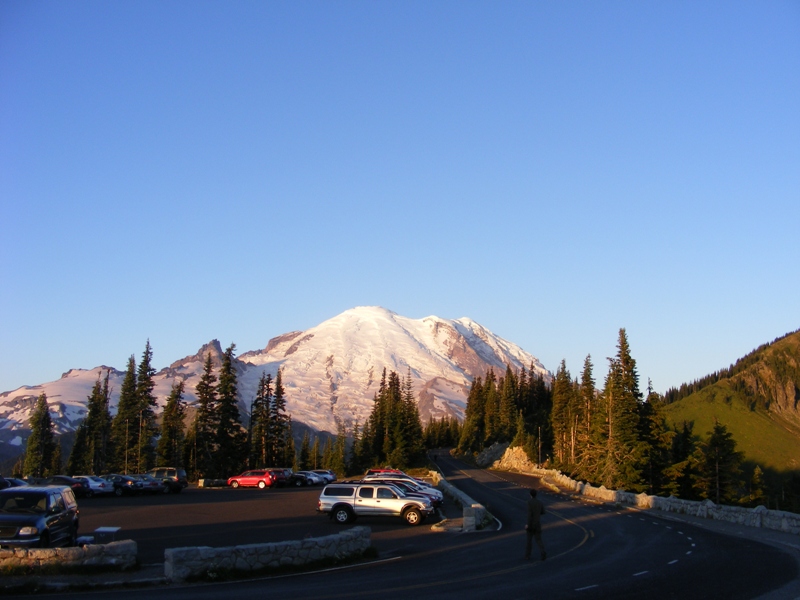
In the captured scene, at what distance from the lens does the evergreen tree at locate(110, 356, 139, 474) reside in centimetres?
Answer: 7686

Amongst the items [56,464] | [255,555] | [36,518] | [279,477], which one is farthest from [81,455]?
[255,555]

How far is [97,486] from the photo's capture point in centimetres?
4544

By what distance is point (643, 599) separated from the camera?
12.8 meters

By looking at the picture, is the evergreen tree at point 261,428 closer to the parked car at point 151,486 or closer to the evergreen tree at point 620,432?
the parked car at point 151,486

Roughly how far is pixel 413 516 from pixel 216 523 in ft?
26.3

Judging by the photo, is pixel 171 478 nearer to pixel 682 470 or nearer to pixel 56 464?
pixel 682 470

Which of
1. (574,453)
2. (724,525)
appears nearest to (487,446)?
(574,453)

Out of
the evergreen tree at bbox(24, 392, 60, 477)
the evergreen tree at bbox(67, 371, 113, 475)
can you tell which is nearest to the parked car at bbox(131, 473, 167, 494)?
the evergreen tree at bbox(67, 371, 113, 475)

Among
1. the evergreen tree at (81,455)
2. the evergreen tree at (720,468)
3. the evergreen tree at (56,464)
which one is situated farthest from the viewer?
the evergreen tree at (56,464)

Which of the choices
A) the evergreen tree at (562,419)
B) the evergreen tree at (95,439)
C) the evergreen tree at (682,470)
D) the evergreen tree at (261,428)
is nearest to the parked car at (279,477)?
the evergreen tree at (261,428)

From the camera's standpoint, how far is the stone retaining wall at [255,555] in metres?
15.2

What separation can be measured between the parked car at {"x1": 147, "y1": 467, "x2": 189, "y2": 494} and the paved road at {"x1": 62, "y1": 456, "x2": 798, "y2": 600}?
786 inches

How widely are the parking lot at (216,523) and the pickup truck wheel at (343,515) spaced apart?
502 mm

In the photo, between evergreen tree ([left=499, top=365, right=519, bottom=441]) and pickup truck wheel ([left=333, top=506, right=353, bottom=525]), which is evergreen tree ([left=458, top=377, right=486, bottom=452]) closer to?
evergreen tree ([left=499, top=365, right=519, bottom=441])
